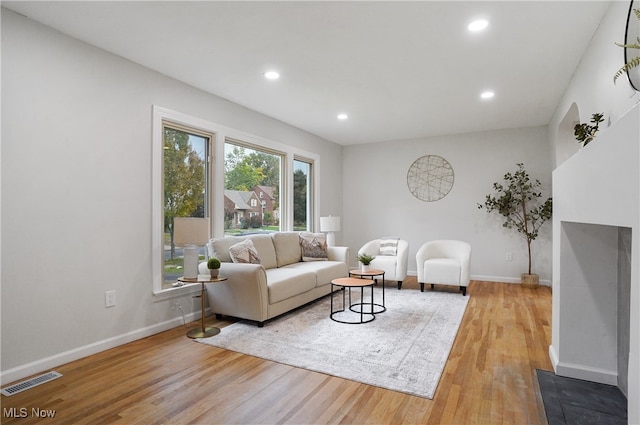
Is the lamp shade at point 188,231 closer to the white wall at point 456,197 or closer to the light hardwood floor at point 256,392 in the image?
the light hardwood floor at point 256,392

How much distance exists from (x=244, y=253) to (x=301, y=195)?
2.46m

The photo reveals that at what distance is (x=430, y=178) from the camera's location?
21.4 feet

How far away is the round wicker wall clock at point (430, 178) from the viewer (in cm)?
640

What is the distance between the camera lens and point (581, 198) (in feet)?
6.31

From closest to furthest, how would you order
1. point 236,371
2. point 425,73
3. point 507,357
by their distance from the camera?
point 236,371
point 507,357
point 425,73

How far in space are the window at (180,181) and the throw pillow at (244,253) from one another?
0.55 m

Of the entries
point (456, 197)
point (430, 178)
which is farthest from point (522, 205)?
point (430, 178)

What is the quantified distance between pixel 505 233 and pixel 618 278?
3874 mm

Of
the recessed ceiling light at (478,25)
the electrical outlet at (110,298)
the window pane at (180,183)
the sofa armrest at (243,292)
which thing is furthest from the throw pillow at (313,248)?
the recessed ceiling light at (478,25)

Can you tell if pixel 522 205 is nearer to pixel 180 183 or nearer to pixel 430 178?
pixel 430 178

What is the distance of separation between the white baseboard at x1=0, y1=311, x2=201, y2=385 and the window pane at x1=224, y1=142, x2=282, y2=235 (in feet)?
4.55

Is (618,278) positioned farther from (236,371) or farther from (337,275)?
(337,275)

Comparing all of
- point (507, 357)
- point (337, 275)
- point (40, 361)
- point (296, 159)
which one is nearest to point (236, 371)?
point (40, 361)

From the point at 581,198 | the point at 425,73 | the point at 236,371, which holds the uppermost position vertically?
the point at 425,73
